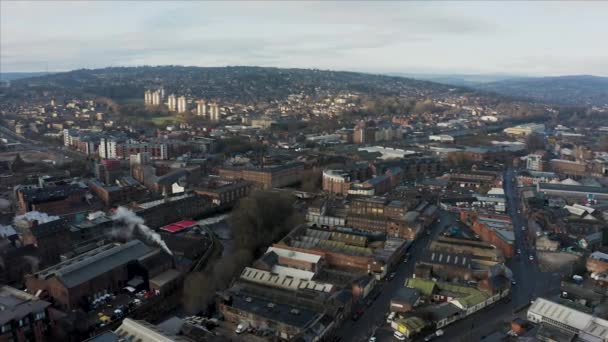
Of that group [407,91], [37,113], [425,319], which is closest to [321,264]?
[425,319]

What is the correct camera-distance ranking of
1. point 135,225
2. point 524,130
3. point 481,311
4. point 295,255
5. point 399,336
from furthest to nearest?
point 524,130
point 135,225
point 295,255
point 481,311
point 399,336

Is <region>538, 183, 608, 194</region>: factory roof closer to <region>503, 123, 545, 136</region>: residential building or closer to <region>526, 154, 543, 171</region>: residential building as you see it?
<region>526, 154, 543, 171</region>: residential building

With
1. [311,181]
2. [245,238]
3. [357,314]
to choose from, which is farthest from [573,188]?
[245,238]

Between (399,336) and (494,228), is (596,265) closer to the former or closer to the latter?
(494,228)

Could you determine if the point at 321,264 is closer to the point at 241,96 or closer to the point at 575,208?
the point at 575,208

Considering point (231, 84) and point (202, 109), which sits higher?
point (231, 84)

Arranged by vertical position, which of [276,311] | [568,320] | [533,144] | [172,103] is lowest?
[276,311]

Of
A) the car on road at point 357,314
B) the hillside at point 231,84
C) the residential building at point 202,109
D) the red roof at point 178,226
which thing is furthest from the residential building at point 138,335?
the hillside at point 231,84

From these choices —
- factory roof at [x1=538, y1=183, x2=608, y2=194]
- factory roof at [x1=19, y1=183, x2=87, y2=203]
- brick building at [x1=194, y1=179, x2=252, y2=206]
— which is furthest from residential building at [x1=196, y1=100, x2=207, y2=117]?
factory roof at [x1=538, y1=183, x2=608, y2=194]
